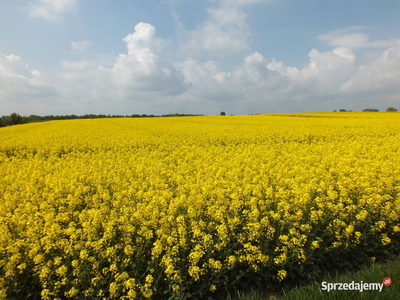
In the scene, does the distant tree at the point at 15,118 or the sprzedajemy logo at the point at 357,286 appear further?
the distant tree at the point at 15,118

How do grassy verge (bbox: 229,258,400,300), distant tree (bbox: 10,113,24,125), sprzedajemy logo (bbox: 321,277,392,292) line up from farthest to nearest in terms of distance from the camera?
distant tree (bbox: 10,113,24,125) < sprzedajemy logo (bbox: 321,277,392,292) < grassy verge (bbox: 229,258,400,300)

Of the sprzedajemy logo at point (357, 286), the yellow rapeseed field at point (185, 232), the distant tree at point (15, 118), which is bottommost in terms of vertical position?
the sprzedajemy logo at point (357, 286)

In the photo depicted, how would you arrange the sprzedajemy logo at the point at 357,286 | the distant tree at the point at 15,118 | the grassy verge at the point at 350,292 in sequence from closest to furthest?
the grassy verge at the point at 350,292 < the sprzedajemy logo at the point at 357,286 < the distant tree at the point at 15,118

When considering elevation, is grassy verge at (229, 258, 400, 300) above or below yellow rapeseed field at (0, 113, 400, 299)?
below

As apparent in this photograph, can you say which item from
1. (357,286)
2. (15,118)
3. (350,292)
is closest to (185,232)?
(350,292)

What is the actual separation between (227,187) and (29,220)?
382cm

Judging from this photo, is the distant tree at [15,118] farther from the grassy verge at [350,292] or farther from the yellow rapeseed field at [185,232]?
the grassy verge at [350,292]

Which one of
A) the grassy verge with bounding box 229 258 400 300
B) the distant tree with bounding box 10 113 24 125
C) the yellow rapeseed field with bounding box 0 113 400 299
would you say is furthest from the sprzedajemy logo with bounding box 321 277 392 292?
the distant tree with bounding box 10 113 24 125

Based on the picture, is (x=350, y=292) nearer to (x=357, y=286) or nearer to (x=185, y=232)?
(x=357, y=286)

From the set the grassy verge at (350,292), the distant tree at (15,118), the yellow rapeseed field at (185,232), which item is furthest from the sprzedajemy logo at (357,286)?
the distant tree at (15,118)

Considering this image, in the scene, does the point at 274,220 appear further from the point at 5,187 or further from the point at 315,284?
the point at 5,187

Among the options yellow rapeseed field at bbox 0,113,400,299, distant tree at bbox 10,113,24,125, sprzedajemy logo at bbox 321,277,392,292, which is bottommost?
sprzedajemy logo at bbox 321,277,392,292

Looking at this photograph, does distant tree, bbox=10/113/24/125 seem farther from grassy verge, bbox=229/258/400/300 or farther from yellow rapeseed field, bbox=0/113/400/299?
grassy verge, bbox=229/258/400/300

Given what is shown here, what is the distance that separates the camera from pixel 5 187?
6117 mm
